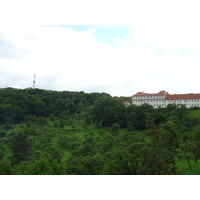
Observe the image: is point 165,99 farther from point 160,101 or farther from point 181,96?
Result: point 181,96

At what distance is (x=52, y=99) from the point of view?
89188 mm

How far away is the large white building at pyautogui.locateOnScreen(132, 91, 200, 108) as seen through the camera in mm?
63559

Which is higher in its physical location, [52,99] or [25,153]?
[52,99]

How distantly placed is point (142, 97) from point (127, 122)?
76.3 ft

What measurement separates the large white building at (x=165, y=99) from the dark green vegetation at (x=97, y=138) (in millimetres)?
9202

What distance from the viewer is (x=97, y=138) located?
4191 centimetres

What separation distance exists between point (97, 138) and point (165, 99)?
1363 inches

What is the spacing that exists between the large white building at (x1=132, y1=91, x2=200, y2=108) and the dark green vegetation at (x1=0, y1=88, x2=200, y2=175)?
920 cm

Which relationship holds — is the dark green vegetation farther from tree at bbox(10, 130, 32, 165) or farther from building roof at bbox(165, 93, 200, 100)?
building roof at bbox(165, 93, 200, 100)

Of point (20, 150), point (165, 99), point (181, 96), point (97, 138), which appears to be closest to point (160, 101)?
point (165, 99)

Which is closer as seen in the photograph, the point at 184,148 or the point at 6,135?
the point at 184,148

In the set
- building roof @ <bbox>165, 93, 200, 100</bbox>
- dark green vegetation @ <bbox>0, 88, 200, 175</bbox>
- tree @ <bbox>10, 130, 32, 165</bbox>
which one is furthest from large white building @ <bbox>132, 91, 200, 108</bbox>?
tree @ <bbox>10, 130, 32, 165</bbox>

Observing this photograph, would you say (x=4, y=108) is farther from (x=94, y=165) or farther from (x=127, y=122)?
(x=94, y=165)

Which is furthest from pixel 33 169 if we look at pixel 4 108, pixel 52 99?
pixel 52 99
